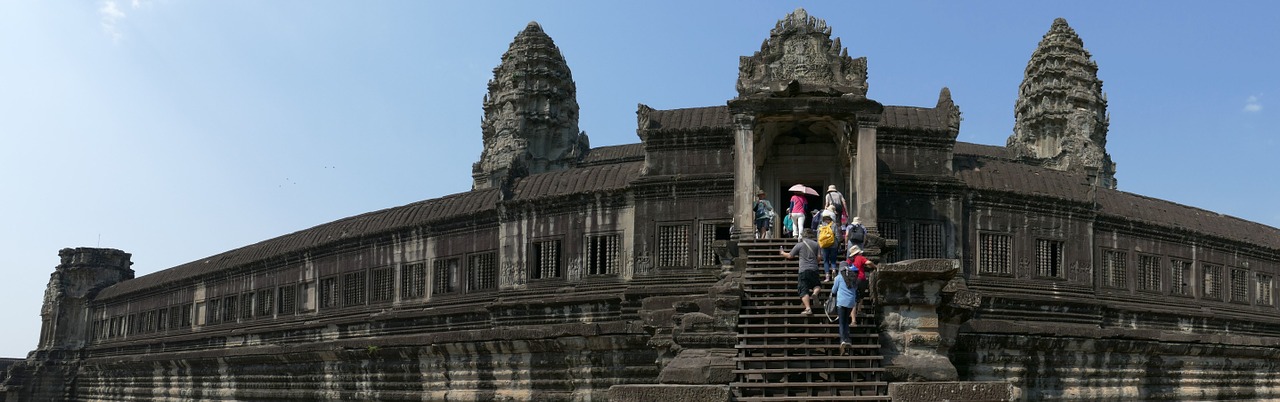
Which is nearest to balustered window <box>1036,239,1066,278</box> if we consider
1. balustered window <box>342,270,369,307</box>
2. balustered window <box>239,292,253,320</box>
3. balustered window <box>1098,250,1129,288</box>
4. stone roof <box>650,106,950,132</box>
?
balustered window <box>1098,250,1129,288</box>

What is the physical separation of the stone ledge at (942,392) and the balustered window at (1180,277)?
1916 centimetres

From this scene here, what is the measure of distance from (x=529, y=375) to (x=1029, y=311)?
11.3 metres

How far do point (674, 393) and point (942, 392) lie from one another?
320 cm

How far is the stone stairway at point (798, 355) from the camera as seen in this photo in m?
16.5

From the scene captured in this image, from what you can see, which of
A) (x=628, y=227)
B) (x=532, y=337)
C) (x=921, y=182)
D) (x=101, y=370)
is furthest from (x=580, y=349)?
(x=101, y=370)

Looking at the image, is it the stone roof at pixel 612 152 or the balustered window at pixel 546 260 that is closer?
the balustered window at pixel 546 260

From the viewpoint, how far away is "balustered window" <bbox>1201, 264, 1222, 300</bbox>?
109 feet

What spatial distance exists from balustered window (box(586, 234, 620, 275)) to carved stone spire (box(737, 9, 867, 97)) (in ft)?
18.7

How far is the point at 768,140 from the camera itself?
27.7m

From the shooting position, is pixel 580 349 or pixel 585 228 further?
pixel 585 228

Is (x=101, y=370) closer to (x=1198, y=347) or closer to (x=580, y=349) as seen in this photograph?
(x=580, y=349)

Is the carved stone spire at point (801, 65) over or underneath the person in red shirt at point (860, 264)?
over

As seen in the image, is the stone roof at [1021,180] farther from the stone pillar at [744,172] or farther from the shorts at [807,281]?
the shorts at [807,281]

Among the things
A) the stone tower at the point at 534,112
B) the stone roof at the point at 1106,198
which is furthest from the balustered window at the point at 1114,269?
the stone tower at the point at 534,112
